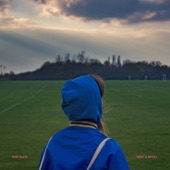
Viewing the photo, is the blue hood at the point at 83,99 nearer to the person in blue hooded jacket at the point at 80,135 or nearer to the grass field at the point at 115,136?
the person in blue hooded jacket at the point at 80,135

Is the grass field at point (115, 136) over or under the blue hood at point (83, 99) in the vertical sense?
under

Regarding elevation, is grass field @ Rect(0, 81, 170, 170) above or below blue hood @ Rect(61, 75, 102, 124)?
below

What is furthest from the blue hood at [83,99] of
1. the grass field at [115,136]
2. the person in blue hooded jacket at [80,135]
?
the grass field at [115,136]

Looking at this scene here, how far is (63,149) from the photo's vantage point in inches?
124

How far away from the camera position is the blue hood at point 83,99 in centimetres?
311

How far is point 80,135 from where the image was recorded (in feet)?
10.3

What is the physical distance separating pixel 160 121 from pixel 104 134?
17609 mm

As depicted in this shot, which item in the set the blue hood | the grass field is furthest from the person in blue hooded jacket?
the grass field

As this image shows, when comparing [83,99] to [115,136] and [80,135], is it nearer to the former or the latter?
[80,135]

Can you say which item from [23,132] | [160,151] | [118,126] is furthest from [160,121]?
[160,151]

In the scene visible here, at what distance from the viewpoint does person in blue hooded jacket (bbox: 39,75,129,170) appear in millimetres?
3043

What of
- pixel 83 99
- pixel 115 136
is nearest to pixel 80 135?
pixel 83 99

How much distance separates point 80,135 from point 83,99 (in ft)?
0.69

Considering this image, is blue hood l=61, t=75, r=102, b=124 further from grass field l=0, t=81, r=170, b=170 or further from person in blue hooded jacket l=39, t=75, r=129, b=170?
grass field l=0, t=81, r=170, b=170
